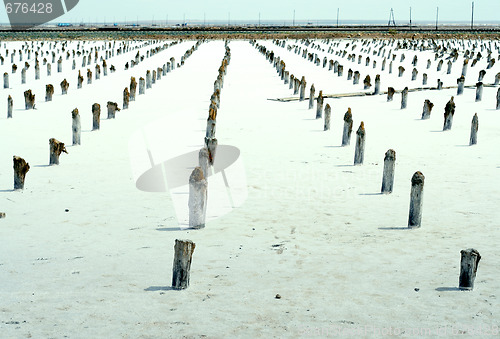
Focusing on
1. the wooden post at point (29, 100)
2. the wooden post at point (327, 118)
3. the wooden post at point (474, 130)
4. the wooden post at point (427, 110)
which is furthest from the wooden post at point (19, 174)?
the wooden post at point (427, 110)

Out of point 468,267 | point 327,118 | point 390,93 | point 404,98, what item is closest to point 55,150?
point 327,118

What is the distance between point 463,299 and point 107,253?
4.61m

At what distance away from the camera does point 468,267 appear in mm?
7902

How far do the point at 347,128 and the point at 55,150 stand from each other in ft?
23.3

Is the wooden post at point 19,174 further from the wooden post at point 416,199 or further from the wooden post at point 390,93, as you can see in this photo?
the wooden post at point 390,93

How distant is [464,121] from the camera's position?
71.3 ft

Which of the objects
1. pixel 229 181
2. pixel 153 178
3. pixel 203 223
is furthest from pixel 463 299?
pixel 153 178

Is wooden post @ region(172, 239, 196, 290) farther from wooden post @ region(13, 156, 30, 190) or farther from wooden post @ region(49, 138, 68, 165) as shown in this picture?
wooden post @ region(49, 138, 68, 165)

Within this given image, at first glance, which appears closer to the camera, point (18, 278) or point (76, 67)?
point (18, 278)

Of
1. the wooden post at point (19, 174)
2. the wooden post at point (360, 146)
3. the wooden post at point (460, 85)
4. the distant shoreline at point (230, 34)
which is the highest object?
the distant shoreline at point (230, 34)

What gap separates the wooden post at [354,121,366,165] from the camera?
48.9 feet

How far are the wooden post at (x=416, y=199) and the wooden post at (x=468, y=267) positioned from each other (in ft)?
8.00

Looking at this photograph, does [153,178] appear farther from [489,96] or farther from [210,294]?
[489,96]

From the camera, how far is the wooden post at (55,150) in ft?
48.6
